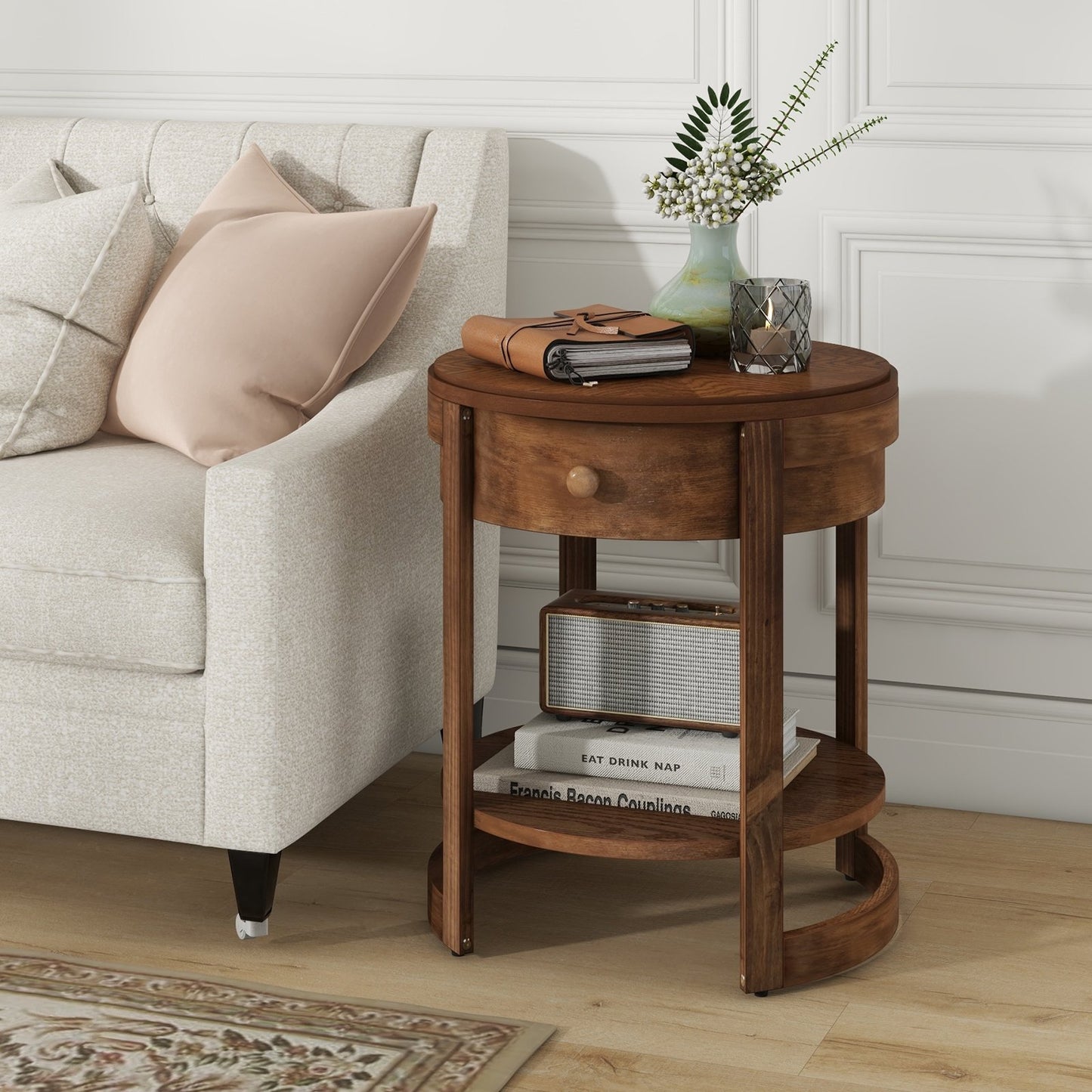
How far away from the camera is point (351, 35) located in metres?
2.39

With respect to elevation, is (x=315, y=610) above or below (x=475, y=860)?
above

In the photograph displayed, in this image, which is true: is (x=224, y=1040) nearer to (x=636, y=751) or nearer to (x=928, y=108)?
(x=636, y=751)

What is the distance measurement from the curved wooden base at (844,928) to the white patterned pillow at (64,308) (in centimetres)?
78

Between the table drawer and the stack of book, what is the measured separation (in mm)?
288

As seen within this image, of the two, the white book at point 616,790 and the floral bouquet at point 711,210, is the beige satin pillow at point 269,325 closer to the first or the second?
the floral bouquet at point 711,210

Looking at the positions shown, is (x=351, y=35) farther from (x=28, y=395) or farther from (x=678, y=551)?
(x=678, y=551)

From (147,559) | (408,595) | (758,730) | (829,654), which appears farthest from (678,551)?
(147,559)

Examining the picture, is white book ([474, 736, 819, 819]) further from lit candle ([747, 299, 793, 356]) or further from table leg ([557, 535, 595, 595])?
lit candle ([747, 299, 793, 356])

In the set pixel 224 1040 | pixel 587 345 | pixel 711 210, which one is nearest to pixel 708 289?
pixel 711 210

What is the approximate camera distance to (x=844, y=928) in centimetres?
174

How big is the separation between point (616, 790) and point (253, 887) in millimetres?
441

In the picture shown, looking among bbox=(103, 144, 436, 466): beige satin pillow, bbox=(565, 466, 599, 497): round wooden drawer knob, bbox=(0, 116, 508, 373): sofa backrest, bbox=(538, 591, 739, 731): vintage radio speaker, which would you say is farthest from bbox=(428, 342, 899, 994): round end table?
bbox=(0, 116, 508, 373): sofa backrest

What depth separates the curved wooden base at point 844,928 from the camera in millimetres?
1715

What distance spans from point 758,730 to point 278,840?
57cm
